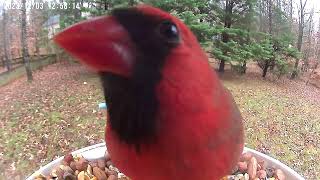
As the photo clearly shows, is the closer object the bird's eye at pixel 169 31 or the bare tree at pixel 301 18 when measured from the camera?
the bird's eye at pixel 169 31

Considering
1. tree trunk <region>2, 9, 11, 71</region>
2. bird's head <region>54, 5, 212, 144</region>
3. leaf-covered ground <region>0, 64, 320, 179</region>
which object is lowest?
leaf-covered ground <region>0, 64, 320, 179</region>

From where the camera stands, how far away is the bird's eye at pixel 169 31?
10.8 inches

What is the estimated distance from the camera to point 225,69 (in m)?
1.65

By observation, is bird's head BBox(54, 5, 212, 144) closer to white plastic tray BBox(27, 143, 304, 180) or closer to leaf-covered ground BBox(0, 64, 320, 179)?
white plastic tray BBox(27, 143, 304, 180)

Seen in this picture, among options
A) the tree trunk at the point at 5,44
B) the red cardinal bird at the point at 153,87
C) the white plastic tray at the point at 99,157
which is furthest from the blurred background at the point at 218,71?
the red cardinal bird at the point at 153,87

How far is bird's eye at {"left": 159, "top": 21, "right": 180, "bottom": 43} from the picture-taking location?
273 mm

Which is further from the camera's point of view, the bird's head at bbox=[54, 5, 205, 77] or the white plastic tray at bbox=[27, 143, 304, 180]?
the white plastic tray at bbox=[27, 143, 304, 180]

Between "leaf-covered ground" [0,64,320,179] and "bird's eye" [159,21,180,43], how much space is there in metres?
1.03

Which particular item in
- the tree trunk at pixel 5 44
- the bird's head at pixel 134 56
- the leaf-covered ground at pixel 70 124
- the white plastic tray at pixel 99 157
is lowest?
the leaf-covered ground at pixel 70 124

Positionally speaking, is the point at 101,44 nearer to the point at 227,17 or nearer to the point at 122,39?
the point at 122,39
